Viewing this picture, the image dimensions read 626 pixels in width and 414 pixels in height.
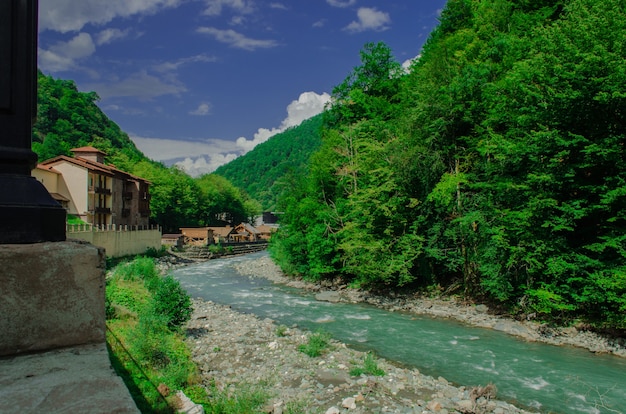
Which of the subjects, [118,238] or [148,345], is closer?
[148,345]

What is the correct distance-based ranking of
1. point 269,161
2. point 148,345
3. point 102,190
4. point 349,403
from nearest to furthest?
point 349,403 < point 148,345 < point 102,190 < point 269,161

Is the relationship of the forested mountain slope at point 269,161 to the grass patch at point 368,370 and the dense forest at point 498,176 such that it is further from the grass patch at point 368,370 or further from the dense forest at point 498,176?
the grass patch at point 368,370

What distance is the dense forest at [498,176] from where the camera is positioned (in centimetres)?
1344

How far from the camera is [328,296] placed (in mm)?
22328

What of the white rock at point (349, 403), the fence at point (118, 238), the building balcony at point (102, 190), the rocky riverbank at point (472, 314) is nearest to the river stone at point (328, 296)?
the rocky riverbank at point (472, 314)

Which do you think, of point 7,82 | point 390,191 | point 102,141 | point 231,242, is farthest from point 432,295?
point 102,141

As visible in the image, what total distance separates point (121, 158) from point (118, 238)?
122ft

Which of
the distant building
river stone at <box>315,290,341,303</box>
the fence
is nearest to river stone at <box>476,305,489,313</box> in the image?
river stone at <box>315,290,341,303</box>

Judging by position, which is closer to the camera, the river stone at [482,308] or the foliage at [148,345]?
the foliage at [148,345]

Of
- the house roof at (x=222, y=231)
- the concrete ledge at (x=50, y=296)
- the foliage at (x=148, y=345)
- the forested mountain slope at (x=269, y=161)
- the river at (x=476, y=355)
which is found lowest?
the river at (x=476, y=355)

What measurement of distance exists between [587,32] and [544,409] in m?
12.0

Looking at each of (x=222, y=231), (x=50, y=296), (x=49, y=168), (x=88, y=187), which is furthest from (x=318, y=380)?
(x=222, y=231)

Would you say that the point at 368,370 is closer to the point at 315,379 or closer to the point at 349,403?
the point at 315,379

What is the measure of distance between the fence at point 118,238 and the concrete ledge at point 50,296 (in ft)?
90.1
